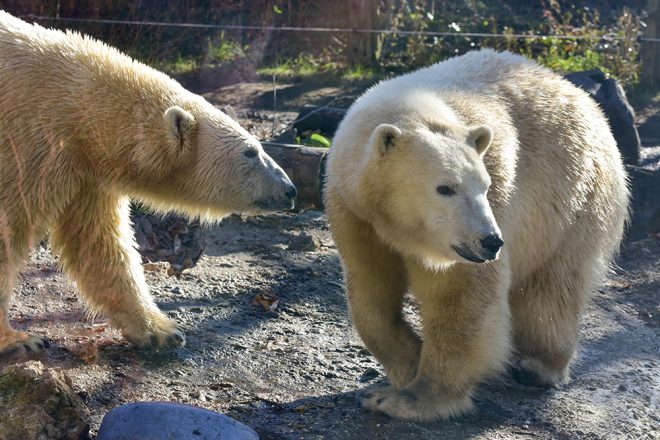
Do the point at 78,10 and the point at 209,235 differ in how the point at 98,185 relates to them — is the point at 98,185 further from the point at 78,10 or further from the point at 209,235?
the point at 78,10

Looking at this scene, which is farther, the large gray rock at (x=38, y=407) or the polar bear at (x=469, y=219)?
the polar bear at (x=469, y=219)

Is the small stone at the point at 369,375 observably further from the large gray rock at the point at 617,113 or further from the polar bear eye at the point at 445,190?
the large gray rock at the point at 617,113

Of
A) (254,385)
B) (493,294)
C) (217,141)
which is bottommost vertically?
(254,385)

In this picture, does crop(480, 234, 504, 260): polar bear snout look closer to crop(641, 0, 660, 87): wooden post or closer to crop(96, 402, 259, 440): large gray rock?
crop(96, 402, 259, 440): large gray rock

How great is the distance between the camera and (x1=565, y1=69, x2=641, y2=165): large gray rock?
26.5ft

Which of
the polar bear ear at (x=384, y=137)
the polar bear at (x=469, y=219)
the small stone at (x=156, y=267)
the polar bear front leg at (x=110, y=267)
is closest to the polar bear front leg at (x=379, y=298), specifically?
the polar bear at (x=469, y=219)

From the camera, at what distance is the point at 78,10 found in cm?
1090

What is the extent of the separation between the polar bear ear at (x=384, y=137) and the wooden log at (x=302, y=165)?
8.71 feet

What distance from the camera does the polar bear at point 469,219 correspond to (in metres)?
3.91

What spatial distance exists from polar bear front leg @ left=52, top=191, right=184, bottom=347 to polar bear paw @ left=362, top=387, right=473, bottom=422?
1.28 m

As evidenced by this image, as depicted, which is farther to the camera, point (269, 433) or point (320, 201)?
point (320, 201)

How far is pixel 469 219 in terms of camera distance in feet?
12.4

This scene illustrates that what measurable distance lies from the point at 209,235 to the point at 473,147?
3.00 m

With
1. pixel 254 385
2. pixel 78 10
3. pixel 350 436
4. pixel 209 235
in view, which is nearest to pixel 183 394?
pixel 254 385
